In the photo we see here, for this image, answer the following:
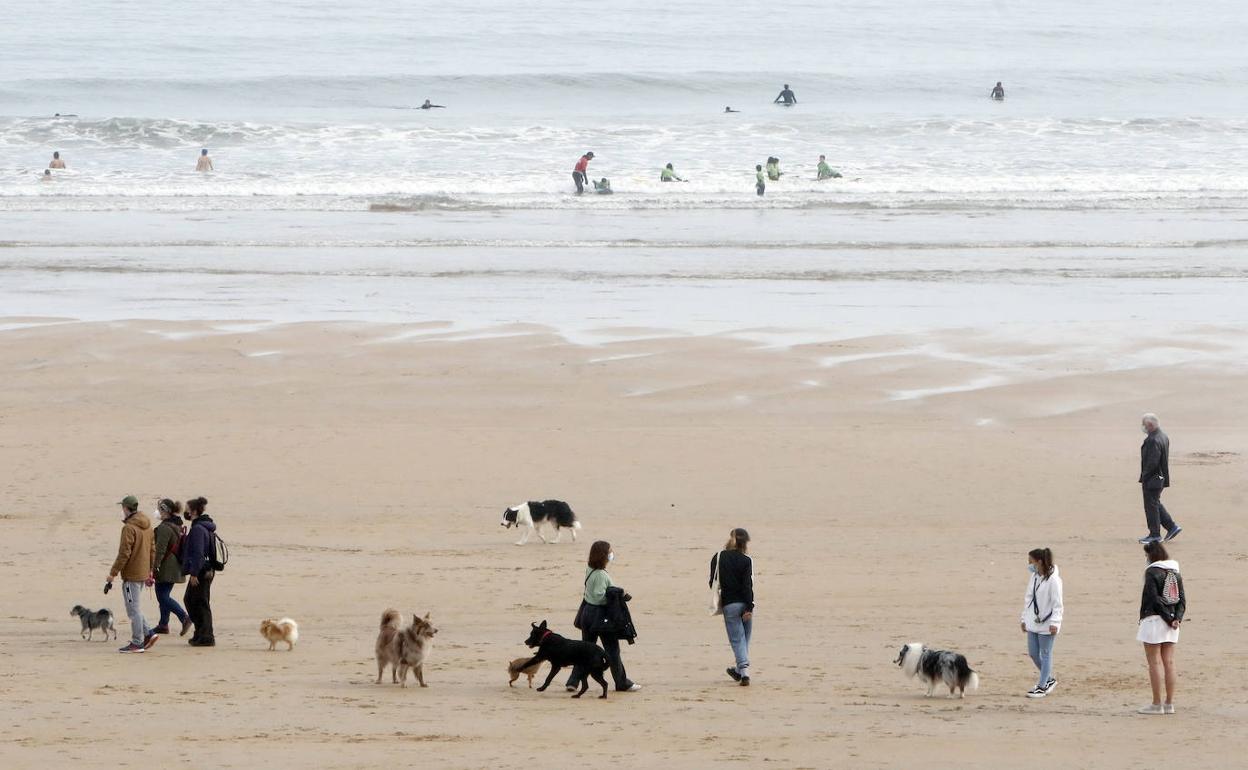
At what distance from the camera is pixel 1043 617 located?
28.7 ft

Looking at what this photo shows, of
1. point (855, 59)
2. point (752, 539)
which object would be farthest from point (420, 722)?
point (855, 59)

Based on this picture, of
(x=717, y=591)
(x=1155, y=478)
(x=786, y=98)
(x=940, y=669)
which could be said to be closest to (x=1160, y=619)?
(x=940, y=669)

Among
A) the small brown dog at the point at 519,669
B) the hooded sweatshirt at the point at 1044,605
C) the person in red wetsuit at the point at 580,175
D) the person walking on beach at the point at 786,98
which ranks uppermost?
the person walking on beach at the point at 786,98

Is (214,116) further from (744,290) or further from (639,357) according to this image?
(639,357)

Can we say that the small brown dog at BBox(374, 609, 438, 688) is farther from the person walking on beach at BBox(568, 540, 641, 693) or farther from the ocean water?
the ocean water

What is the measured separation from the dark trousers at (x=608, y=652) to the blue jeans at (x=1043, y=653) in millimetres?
2494

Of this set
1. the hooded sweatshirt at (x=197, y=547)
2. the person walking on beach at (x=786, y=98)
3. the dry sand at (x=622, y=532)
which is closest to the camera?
the dry sand at (x=622, y=532)

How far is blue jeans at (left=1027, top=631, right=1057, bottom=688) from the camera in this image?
28.7 feet

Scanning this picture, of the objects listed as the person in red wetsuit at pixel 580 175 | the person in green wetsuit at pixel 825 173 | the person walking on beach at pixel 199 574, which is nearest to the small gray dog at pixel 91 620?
the person walking on beach at pixel 199 574

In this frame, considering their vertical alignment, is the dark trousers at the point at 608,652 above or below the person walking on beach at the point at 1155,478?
below

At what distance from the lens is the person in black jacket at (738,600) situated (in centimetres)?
901

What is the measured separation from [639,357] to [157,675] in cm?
1026

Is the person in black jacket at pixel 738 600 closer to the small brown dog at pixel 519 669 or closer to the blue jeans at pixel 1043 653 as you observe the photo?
the small brown dog at pixel 519 669

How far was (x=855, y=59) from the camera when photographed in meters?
71.0
